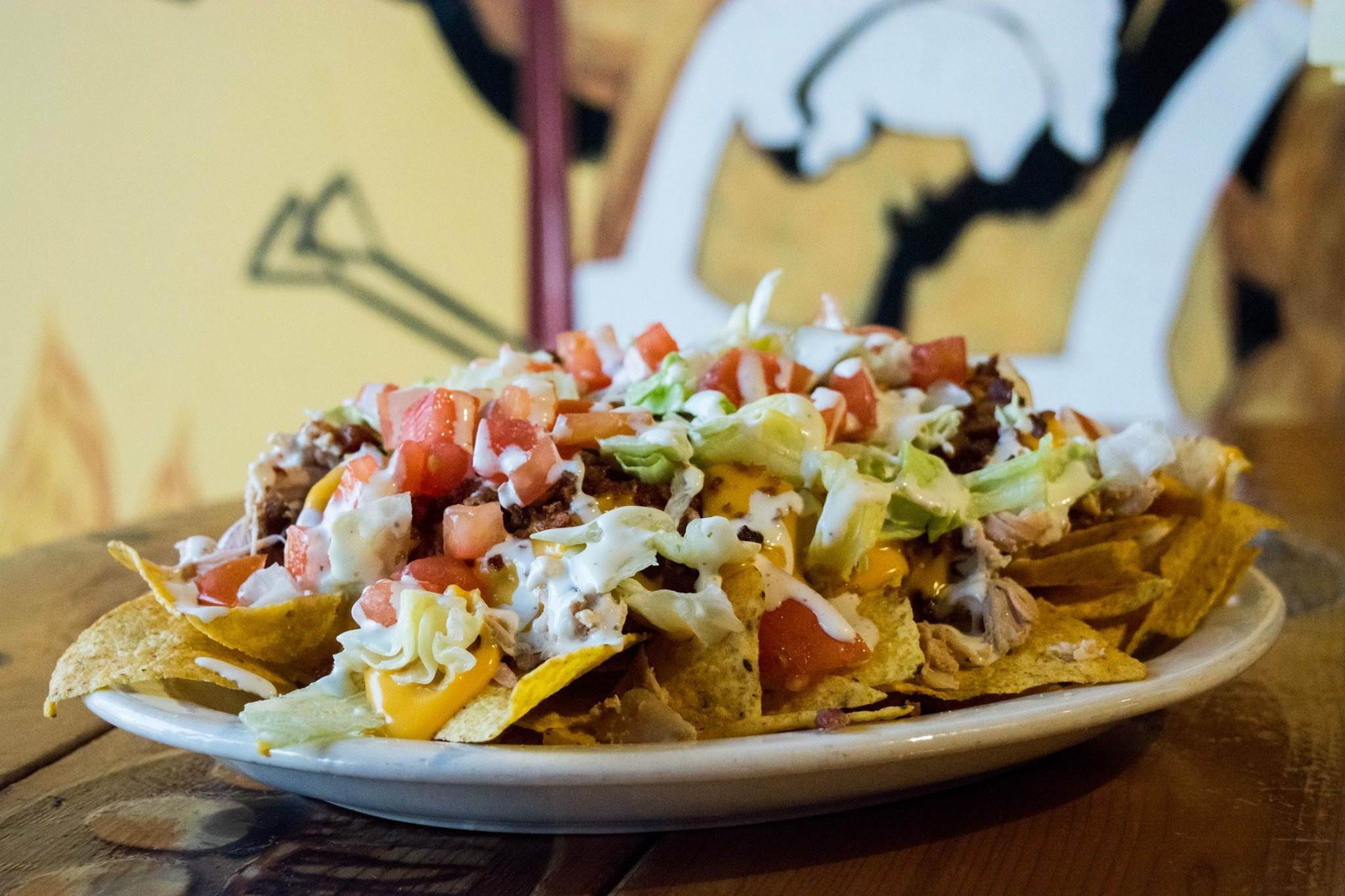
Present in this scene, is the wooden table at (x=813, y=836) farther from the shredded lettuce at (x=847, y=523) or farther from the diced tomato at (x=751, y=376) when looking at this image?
the diced tomato at (x=751, y=376)

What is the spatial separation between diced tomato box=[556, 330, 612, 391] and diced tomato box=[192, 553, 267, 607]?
1.72ft

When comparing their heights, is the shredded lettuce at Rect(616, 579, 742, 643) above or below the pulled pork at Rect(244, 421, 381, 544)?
below

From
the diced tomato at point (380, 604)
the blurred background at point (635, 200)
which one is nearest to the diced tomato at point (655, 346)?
the diced tomato at point (380, 604)

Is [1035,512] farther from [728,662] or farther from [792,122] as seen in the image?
[792,122]

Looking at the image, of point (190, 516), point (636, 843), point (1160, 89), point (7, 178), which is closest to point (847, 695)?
point (636, 843)

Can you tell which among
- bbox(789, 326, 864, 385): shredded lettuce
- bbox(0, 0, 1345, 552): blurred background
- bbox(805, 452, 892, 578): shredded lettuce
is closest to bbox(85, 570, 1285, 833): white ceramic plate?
bbox(805, 452, 892, 578): shredded lettuce

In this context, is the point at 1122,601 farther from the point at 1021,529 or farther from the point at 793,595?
the point at 793,595

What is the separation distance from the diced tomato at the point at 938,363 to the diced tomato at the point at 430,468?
0.68 metres

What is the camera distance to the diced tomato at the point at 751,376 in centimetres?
151

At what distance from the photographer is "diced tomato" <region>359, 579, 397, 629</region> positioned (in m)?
1.19

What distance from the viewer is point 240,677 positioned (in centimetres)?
123

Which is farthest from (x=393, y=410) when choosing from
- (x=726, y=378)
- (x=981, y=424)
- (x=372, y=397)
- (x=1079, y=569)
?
(x=1079, y=569)

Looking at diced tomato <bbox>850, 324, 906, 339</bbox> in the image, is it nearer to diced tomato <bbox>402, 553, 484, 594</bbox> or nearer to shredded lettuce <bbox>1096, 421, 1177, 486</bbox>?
shredded lettuce <bbox>1096, 421, 1177, 486</bbox>

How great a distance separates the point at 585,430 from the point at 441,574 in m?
0.25
